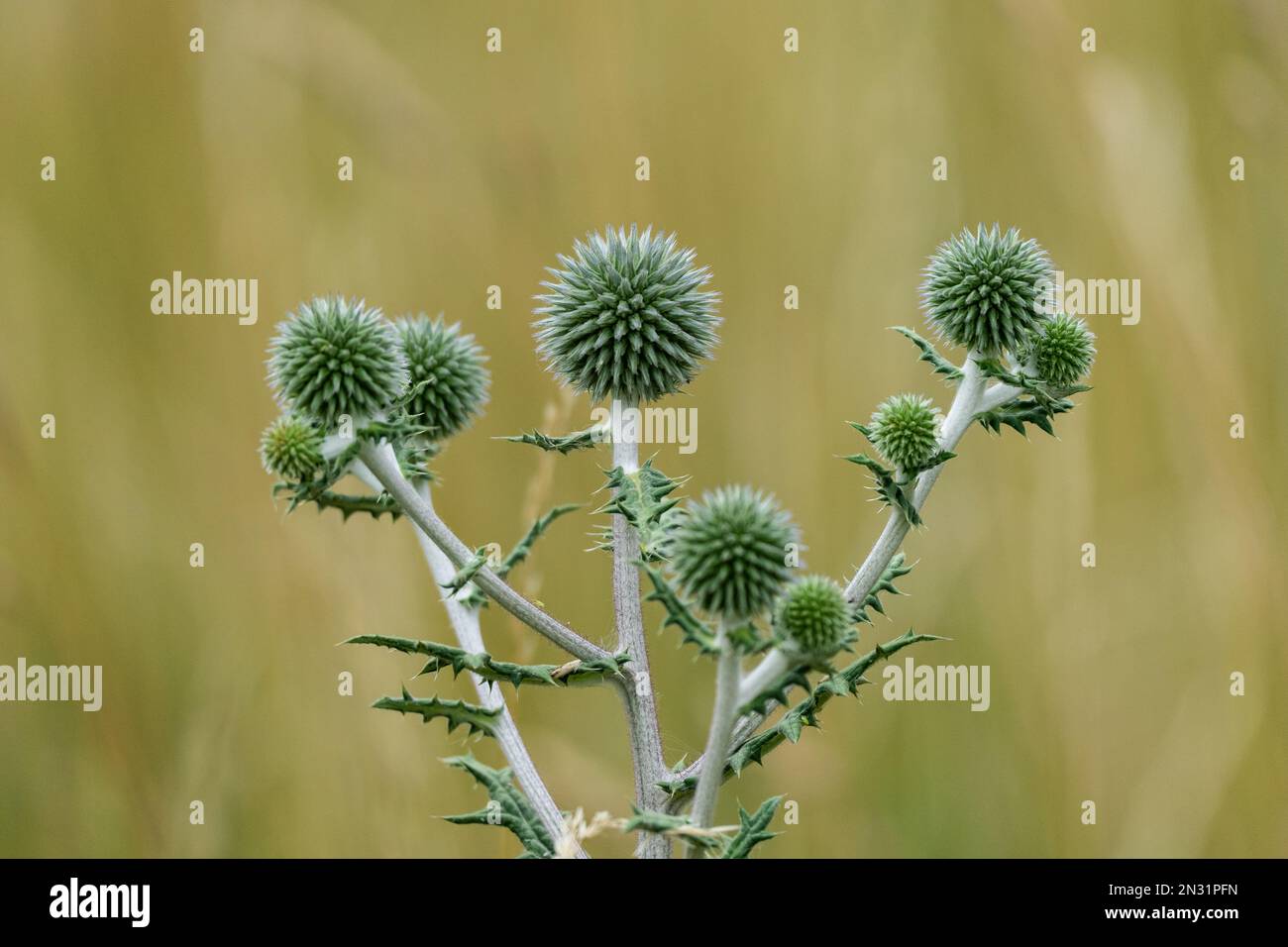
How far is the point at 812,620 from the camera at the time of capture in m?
2.45

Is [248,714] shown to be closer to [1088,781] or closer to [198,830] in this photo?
[198,830]

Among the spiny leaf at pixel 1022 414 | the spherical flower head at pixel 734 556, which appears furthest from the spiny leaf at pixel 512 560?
the spiny leaf at pixel 1022 414

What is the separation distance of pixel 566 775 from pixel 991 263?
3048mm

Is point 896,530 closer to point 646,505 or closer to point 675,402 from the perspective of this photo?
point 646,505

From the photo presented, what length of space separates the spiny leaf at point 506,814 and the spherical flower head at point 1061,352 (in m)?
1.81

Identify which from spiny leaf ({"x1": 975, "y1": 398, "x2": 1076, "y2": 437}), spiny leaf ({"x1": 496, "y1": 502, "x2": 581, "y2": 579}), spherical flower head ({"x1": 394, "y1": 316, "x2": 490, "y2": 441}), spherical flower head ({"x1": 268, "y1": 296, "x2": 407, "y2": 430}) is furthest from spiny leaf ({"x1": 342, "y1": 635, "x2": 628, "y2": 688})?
spiny leaf ({"x1": 975, "y1": 398, "x2": 1076, "y2": 437})

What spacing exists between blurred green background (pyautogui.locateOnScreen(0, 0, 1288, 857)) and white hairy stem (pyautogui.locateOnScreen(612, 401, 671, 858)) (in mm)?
2180

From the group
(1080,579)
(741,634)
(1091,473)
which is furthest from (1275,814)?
(741,634)

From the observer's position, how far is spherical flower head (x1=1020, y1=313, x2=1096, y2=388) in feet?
10.6

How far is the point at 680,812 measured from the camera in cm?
282

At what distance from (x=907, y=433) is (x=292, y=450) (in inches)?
62.2

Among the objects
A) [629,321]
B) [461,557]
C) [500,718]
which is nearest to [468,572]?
[461,557]

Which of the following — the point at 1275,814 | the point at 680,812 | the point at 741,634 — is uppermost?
the point at 741,634

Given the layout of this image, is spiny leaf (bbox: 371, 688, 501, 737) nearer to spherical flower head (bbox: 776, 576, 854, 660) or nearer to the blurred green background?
spherical flower head (bbox: 776, 576, 854, 660)
